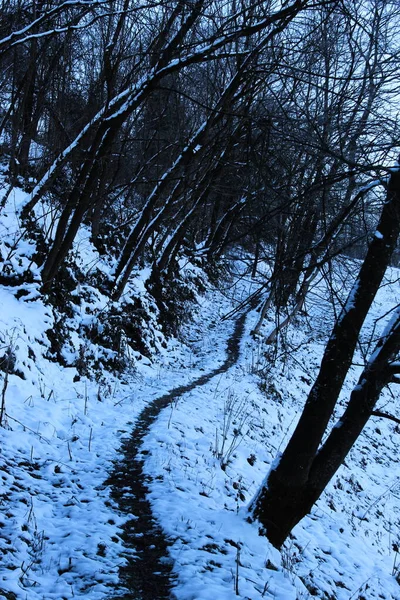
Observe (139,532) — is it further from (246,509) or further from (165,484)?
(246,509)

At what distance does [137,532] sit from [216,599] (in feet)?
3.48

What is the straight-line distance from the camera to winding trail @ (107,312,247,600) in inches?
129

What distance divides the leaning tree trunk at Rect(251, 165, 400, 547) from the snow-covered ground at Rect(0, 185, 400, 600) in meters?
0.29

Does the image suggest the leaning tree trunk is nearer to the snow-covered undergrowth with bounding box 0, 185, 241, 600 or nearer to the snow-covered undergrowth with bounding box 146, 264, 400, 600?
the snow-covered undergrowth with bounding box 146, 264, 400, 600

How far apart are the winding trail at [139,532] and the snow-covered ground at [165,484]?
105mm

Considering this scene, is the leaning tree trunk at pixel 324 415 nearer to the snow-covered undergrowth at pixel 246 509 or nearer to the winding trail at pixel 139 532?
the snow-covered undergrowth at pixel 246 509

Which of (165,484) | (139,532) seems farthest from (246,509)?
(139,532)

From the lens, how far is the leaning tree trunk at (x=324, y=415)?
4188 mm

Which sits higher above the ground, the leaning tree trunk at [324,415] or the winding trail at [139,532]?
the leaning tree trunk at [324,415]

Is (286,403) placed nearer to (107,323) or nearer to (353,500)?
(353,500)

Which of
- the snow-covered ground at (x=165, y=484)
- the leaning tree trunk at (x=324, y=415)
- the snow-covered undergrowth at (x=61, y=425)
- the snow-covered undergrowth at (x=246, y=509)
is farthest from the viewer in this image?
the leaning tree trunk at (x=324, y=415)

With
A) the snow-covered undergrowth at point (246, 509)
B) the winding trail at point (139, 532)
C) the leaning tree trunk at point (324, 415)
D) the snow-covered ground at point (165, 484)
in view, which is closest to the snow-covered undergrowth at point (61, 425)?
the snow-covered ground at point (165, 484)

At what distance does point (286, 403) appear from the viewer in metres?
12.1

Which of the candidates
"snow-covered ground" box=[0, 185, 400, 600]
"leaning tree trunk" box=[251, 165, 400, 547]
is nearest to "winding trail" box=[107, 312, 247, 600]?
"snow-covered ground" box=[0, 185, 400, 600]
